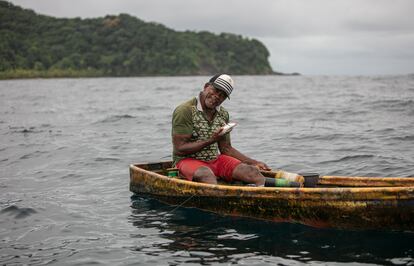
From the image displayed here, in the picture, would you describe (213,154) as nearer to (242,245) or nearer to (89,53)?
(242,245)

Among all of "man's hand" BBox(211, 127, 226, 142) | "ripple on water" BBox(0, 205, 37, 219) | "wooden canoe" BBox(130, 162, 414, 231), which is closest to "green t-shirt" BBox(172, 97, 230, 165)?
"man's hand" BBox(211, 127, 226, 142)

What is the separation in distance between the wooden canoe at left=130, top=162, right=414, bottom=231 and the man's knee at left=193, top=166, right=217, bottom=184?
0.19m

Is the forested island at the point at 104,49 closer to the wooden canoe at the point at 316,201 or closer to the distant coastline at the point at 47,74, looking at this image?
the distant coastline at the point at 47,74

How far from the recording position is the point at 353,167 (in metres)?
11.2

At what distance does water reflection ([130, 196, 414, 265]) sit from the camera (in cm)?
607

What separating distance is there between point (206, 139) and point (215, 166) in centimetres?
51

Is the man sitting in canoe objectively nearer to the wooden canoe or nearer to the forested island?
the wooden canoe

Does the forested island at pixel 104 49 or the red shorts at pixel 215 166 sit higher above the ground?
the forested island at pixel 104 49

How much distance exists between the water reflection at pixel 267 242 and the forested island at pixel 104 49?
92.1 metres

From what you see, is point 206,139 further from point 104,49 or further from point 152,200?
point 104,49

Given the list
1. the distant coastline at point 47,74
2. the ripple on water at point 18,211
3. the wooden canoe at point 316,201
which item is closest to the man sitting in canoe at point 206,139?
the wooden canoe at point 316,201

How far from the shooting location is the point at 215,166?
8.38 m

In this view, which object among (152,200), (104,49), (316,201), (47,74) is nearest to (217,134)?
(316,201)

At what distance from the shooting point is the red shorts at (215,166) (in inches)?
318
